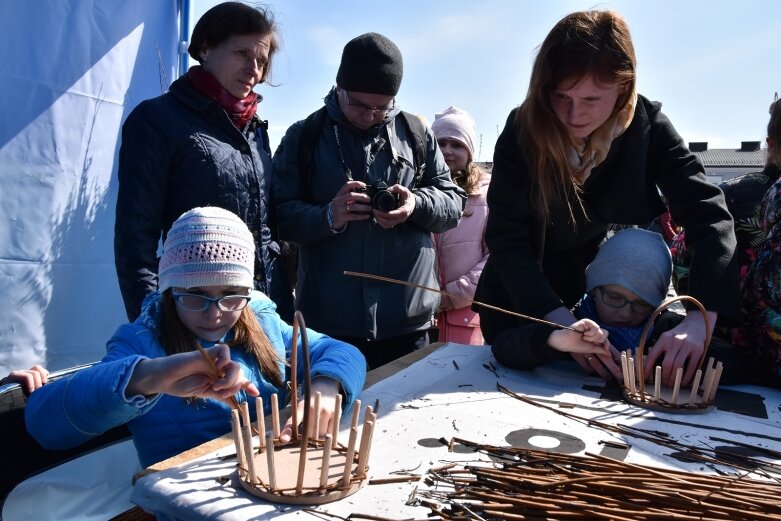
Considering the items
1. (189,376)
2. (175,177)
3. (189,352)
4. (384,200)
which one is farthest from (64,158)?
(189,376)

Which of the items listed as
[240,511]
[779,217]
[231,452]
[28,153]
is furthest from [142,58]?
[779,217]

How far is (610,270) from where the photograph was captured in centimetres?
197

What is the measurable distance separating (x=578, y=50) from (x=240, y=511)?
4.80ft

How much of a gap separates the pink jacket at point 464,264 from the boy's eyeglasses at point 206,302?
166 centimetres

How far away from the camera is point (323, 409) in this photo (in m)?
1.41

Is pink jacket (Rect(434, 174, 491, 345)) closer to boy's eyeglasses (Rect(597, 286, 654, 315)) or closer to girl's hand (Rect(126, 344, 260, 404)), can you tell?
boy's eyeglasses (Rect(597, 286, 654, 315))

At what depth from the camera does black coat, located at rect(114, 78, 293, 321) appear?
1854 millimetres

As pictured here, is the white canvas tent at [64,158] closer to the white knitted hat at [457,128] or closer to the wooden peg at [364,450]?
the white knitted hat at [457,128]

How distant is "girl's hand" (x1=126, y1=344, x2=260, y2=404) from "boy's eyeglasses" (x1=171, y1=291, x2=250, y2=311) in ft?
0.82

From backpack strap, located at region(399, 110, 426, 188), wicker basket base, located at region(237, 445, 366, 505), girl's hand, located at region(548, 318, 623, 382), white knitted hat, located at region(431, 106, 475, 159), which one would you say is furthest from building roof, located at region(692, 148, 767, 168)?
wicker basket base, located at region(237, 445, 366, 505)

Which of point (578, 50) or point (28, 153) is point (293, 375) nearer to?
point (578, 50)

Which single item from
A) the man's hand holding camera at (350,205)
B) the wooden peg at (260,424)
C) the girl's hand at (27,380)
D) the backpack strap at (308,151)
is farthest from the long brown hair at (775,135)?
the girl's hand at (27,380)

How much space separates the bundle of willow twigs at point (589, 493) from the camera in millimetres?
1015

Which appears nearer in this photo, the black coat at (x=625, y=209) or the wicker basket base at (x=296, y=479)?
the wicker basket base at (x=296, y=479)
